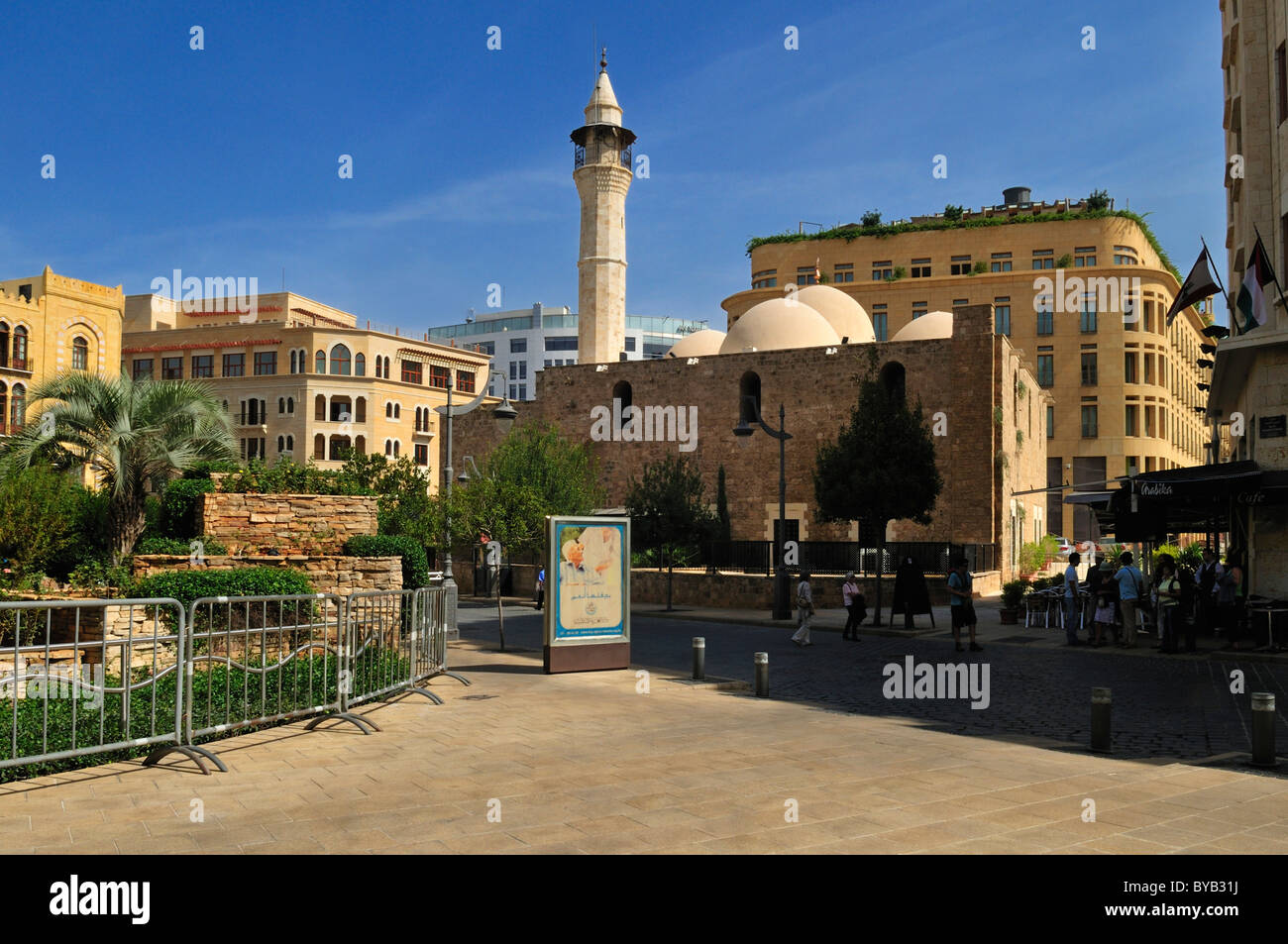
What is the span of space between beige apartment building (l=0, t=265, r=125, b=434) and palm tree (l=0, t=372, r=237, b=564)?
29.4m

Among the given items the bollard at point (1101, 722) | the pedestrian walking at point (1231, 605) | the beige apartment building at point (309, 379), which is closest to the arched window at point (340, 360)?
the beige apartment building at point (309, 379)

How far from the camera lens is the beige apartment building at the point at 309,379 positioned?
60156 millimetres

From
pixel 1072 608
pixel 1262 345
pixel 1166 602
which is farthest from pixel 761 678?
pixel 1262 345

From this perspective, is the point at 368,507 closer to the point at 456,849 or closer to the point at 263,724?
the point at 263,724

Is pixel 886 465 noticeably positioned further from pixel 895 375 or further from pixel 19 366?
pixel 19 366

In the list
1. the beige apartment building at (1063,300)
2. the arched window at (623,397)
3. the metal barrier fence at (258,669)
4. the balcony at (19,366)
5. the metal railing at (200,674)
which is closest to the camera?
the metal railing at (200,674)

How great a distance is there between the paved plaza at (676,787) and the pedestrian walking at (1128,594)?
5.17 m

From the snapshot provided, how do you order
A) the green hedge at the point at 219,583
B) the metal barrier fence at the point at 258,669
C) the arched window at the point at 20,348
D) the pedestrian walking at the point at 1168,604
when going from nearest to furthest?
the metal barrier fence at the point at 258,669 < the green hedge at the point at 219,583 < the pedestrian walking at the point at 1168,604 < the arched window at the point at 20,348

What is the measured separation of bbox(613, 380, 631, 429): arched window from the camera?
41.8m

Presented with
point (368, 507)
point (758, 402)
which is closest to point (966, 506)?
point (758, 402)

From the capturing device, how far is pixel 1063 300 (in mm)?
55656

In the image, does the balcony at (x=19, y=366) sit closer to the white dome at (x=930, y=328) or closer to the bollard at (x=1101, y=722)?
the white dome at (x=930, y=328)
